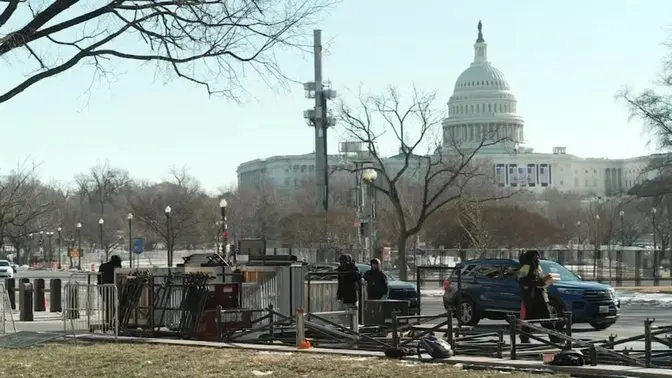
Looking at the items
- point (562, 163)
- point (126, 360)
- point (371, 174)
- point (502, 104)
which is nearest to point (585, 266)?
point (371, 174)

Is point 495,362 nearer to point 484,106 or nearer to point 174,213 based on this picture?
point 174,213

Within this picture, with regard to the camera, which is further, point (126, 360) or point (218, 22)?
point (218, 22)

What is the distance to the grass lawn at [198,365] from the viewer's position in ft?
40.0

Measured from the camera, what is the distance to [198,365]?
13.2 meters

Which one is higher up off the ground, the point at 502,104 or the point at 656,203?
the point at 502,104

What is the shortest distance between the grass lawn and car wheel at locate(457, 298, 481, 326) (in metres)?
9.87

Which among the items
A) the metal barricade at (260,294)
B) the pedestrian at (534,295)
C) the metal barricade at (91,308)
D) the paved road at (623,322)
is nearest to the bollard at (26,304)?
the metal barricade at (91,308)

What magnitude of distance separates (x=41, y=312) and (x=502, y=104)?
145620 millimetres

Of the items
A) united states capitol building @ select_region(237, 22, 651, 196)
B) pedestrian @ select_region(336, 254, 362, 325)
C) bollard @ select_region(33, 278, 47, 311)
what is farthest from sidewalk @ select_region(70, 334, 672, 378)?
united states capitol building @ select_region(237, 22, 651, 196)

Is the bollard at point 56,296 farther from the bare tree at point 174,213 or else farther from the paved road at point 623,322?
the bare tree at point 174,213

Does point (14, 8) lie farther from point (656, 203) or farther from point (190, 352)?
point (656, 203)

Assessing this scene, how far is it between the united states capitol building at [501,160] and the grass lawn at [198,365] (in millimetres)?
134845

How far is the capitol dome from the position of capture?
16200cm

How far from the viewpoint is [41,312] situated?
2888 cm
